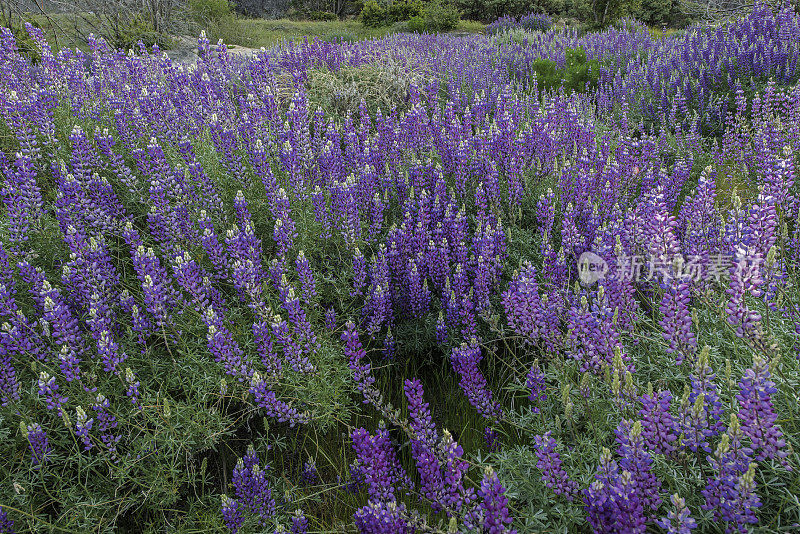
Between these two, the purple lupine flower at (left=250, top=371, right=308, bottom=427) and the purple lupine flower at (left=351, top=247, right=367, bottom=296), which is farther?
the purple lupine flower at (left=351, top=247, right=367, bottom=296)

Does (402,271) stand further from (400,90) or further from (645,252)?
(400,90)

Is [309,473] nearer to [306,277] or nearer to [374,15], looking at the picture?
[306,277]

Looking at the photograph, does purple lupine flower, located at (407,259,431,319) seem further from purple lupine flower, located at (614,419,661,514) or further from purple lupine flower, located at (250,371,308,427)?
purple lupine flower, located at (614,419,661,514)

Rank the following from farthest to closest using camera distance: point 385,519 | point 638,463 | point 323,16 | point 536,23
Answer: point 323,16 < point 536,23 < point 385,519 < point 638,463

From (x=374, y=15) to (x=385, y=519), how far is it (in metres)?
25.3

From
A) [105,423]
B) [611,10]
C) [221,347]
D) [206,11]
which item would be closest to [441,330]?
[221,347]

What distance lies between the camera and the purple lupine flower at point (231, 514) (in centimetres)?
213

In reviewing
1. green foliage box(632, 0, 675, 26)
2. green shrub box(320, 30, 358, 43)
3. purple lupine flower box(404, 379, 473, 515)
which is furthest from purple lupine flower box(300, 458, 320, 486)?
green foliage box(632, 0, 675, 26)

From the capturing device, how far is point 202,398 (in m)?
2.56

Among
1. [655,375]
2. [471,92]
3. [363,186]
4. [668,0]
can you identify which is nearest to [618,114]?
[471,92]

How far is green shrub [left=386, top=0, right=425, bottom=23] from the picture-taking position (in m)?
23.1

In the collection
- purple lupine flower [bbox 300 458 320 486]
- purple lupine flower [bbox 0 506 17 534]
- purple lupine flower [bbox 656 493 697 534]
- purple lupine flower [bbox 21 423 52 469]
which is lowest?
purple lupine flower [bbox 300 458 320 486]

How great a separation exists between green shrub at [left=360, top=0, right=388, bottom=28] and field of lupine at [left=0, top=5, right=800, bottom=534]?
21.1m

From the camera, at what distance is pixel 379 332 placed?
334 centimetres
